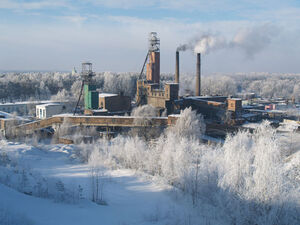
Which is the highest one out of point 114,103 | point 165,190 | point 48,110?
point 114,103

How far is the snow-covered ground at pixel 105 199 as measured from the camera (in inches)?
282

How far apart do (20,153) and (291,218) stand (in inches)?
521

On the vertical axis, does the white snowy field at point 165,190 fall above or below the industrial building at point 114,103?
below

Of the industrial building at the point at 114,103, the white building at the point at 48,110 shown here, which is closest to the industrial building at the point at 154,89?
the industrial building at the point at 114,103

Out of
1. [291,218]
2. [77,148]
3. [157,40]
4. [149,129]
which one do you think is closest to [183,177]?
[291,218]

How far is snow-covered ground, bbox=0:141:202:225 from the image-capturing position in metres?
7.17

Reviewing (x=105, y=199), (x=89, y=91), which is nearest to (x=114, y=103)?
(x=89, y=91)

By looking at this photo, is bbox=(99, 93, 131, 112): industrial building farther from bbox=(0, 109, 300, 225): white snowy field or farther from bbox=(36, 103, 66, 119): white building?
bbox=(0, 109, 300, 225): white snowy field

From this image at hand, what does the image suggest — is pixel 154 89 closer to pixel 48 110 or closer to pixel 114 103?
pixel 114 103

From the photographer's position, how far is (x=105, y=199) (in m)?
9.62

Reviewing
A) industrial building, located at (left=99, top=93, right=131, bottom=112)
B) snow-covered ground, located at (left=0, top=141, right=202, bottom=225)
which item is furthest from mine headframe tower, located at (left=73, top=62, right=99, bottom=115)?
snow-covered ground, located at (left=0, top=141, right=202, bottom=225)

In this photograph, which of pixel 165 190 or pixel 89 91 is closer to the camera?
pixel 165 190

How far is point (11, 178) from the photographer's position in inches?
376

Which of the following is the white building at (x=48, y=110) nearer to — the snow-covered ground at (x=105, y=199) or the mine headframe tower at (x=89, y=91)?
the mine headframe tower at (x=89, y=91)
